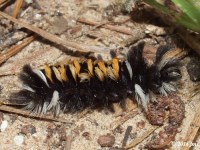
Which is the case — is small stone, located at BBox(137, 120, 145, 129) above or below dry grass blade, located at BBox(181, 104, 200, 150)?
below

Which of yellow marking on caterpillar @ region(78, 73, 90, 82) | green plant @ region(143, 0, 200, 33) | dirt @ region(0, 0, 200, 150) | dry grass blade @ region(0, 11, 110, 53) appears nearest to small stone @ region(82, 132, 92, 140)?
dirt @ region(0, 0, 200, 150)

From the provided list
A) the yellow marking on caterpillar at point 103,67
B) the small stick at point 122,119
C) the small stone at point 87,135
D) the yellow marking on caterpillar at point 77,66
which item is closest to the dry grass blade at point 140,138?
the small stick at point 122,119

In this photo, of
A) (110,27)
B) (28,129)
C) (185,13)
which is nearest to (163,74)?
(185,13)

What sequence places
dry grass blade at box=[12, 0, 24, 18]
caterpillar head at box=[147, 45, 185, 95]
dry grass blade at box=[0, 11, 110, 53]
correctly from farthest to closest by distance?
dry grass blade at box=[12, 0, 24, 18] → dry grass blade at box=[0, 11, 110, 53] → caterpillar head at box=[147, 45, 185, 95]

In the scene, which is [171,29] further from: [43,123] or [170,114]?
[43,123]

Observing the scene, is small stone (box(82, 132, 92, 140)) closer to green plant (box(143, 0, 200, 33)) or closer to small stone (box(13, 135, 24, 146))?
small stone (box(13, 135, 24, 146))

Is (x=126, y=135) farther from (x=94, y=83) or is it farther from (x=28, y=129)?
(x=28, y=129)
